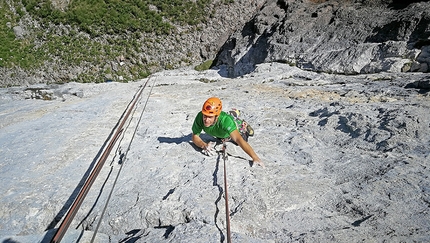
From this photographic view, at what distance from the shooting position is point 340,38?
48.5ft

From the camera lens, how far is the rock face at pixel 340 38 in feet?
38.4

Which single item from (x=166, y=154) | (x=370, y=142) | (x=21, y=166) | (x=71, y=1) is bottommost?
(x=21, y=166)

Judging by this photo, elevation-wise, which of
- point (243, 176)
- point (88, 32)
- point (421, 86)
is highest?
point (88, 32)

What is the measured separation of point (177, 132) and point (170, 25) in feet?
69.4

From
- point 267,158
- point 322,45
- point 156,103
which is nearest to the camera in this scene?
point 267,158

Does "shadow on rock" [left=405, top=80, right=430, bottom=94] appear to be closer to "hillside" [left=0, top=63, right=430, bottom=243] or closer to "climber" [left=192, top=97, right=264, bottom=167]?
"hillside" [left=0, top=63, right=430, bottom=243]

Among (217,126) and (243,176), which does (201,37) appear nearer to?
(217,126)

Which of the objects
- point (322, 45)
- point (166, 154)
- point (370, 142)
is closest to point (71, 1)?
point (322, 45)

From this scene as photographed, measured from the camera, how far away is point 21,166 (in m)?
5.59

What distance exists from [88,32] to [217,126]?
23.4 m

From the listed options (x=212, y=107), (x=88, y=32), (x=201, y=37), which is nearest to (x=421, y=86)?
(x=212, y=107)

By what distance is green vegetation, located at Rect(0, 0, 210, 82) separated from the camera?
2178 centimetres

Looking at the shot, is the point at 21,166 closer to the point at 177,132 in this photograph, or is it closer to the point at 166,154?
the point at 166,154

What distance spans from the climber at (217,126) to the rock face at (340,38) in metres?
9.82
